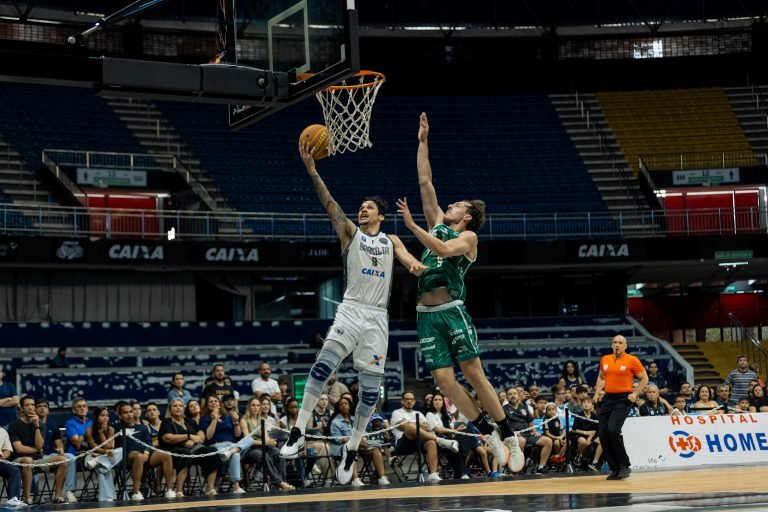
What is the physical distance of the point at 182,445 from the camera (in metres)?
15.1

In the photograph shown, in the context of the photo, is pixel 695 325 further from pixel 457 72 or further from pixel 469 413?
pixel 469 413

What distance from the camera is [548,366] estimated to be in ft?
85.5

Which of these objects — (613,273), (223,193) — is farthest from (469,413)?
(613,273)

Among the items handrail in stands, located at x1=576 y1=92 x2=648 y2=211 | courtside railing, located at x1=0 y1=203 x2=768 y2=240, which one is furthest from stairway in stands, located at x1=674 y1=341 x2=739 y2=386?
handrail in stands, located at x1=576 y1=92 x2=648 y2=211

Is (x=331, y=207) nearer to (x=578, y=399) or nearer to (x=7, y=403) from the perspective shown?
(x=7, y=403)

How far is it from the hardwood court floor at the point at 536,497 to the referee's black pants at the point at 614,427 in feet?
0.92

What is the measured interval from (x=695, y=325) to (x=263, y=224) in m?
19.0

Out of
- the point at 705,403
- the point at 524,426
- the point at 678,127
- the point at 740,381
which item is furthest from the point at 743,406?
the point at 678,127

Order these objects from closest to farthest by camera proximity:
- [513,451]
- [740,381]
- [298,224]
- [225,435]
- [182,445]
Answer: [513,451], [182,445], [225,435], [740,381], [298,224]

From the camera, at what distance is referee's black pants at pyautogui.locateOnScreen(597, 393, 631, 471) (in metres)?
12.6

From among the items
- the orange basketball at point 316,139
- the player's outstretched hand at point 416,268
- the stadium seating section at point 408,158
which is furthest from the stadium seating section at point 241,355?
the player's outstretched hand at point 416,268

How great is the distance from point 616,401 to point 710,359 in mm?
20386

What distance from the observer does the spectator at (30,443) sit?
14648mm

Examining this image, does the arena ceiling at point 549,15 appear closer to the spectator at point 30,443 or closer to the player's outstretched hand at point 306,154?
the spectator at point 30,443
